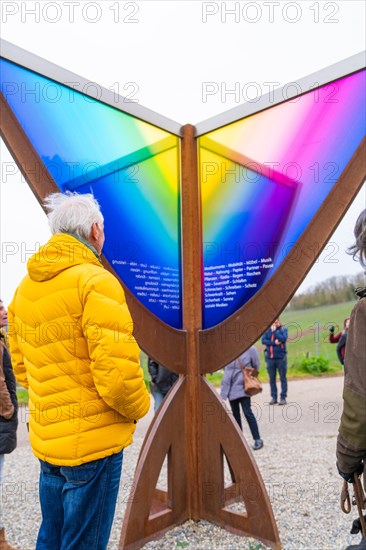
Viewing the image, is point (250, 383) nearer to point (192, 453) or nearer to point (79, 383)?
point (192, 453)

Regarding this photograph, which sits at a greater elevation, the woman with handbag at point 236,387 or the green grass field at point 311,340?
the woman with handbag at point 236,387

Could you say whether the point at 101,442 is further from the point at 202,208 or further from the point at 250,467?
the point at 202,208

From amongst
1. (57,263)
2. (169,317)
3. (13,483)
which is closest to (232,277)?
(169,317)

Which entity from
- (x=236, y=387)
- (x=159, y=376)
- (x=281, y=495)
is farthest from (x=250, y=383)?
(x=281, y=495)

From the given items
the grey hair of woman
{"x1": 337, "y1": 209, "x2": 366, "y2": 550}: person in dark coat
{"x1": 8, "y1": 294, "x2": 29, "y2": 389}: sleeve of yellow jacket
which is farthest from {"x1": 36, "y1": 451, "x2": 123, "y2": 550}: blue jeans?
the grey hair of woman

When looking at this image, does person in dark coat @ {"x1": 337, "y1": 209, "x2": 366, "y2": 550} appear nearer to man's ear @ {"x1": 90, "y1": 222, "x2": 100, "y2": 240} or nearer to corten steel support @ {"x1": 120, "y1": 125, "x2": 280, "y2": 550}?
man's ear @ {"x1": 90, "y1": 222, "x2": 100, "y2": 240}

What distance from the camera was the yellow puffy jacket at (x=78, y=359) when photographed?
1.85 m

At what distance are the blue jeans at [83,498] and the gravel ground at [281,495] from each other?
5.25 feet

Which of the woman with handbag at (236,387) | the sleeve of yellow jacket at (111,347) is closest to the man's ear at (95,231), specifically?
the sleeve of yellow jacket at (111,347)

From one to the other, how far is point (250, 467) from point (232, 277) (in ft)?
4.33

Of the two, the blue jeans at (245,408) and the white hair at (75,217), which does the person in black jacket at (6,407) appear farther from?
the blue jeans at (245,408)

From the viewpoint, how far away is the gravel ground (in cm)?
347

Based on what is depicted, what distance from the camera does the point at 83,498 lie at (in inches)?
75.2

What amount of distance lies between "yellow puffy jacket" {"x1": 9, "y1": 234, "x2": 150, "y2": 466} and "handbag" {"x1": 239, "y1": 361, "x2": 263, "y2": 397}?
3.74 meters
